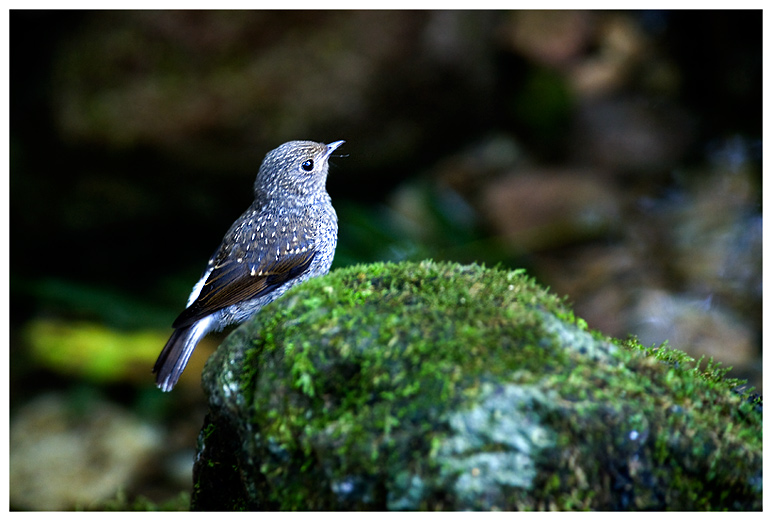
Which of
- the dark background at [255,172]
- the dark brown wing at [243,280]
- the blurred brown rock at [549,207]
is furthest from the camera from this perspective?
the blurred brown rock at [549,207]

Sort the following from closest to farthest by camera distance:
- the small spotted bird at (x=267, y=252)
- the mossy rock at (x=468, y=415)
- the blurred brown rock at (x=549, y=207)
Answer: the mossy rock at (x=468, y=415), the small spotted bird at (x=267, y=252), the blurred brown rock at (x=549, y=207)

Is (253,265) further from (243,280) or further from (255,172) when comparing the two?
(255,172)

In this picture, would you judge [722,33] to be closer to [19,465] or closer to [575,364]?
[575,364]

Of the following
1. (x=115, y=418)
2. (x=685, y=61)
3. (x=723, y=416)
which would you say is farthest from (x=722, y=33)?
(x=115, y=418)

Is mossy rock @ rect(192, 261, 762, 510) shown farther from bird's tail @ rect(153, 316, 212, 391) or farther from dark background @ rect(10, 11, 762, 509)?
dark background @ rect(10, 11, 762, 509)

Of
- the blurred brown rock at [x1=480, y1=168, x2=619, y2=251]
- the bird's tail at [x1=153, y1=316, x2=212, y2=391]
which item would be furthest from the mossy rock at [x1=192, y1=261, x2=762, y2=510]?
the blurred brown rock at [x1=480, y1=168, x2=619, y2=251]

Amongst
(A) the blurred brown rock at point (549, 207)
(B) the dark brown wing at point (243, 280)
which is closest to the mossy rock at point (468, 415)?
(B) the dark brown wing at point (243, 280)

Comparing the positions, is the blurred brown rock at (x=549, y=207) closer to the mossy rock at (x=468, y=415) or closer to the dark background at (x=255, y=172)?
the dark background at (x=255, y=172)

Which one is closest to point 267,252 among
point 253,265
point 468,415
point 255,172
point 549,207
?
point 253,265
